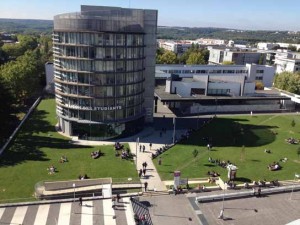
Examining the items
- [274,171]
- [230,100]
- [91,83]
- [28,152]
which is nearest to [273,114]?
[230,100]

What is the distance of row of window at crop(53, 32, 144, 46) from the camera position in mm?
63656

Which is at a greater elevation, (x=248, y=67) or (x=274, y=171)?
(x=248, y=67)

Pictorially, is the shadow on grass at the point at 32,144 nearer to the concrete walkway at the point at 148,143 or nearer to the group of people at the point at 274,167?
the concrete walkway at the point at 148,143

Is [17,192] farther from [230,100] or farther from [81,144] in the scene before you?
[230,100]

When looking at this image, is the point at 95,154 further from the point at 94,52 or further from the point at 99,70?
the point at 94,52

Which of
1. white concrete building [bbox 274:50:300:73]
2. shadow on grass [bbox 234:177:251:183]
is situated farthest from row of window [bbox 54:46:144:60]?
white concrete building [bbox 274:50:300:73]

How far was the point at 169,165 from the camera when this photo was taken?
187 ft

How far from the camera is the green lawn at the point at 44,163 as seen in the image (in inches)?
1932

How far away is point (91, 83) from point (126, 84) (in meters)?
7.62

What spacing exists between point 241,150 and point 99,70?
32747 mm

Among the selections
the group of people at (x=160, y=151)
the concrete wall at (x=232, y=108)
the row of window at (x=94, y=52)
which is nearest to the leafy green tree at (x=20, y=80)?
the row of window at (x=94, y=52)

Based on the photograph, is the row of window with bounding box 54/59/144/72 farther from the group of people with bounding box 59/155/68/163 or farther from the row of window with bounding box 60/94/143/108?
the group of people with bounding box 59/155/68/163

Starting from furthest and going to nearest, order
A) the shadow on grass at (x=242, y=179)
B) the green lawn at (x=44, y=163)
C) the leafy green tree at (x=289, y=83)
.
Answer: the leafy green tree at (x=289, y=83)
the shadow on grass at (x=242, y=179)
the green lawn at (x=44, y=163)

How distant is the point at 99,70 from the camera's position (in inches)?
2581
